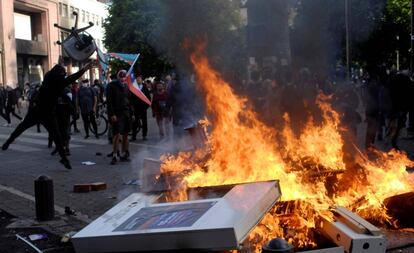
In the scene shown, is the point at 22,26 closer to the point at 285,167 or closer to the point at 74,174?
the point at 74,174

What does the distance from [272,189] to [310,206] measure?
0.68 metres

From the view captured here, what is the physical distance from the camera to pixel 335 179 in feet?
18.4

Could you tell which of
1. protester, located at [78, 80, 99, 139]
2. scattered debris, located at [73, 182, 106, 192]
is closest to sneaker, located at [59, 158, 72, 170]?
scattered debris, located at [73, 182, 106, 192]

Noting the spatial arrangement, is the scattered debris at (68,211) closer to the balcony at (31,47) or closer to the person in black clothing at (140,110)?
the person in black clothing at (140,110)

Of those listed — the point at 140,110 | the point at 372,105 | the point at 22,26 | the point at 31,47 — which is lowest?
the point at 140,110

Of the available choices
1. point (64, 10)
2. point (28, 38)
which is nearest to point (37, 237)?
point (28, 38)

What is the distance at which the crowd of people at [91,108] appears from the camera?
29.9 feet

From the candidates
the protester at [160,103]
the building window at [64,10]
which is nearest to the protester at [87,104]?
the protester at [160,103]

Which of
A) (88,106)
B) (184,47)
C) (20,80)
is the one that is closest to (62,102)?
(88,106)

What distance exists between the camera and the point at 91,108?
14.9m

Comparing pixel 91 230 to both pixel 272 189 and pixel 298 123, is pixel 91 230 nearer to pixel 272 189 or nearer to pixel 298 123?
pixel 272 189

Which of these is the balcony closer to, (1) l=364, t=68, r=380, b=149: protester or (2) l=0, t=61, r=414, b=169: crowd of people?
(2) l=0, t=61, r=414, b=169: crowd of people

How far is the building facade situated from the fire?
32804mm

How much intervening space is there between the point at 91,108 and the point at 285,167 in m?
10.3
